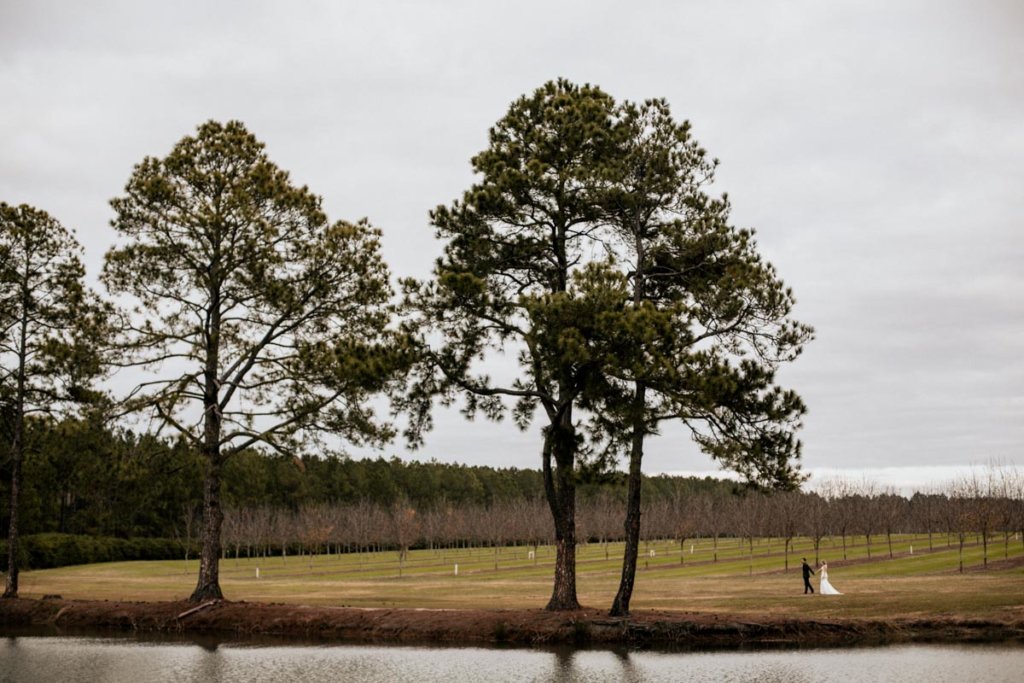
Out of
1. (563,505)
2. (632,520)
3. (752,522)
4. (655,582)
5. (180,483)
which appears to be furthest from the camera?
(180,483)


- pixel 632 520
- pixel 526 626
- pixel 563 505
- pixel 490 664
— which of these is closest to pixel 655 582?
pixel 563 505

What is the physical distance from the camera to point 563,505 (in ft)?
103

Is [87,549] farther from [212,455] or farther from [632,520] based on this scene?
[632,520]

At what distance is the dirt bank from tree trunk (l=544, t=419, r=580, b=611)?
756 millimetres

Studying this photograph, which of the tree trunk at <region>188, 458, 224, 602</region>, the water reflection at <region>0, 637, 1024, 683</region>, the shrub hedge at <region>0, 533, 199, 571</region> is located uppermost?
the tree trunk at <region>188, 458, 224, 602</region>

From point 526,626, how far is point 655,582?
1104 inches

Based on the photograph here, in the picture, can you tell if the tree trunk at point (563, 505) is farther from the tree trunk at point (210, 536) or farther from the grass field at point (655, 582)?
the tree trunk at point (210, 536)

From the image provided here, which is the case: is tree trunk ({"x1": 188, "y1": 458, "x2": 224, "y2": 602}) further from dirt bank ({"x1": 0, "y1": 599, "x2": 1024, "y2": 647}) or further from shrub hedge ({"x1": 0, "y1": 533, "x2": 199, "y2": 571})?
shrub hedge ({"x1": 0, "y1": 533, "x2": 199, "y2": 571})

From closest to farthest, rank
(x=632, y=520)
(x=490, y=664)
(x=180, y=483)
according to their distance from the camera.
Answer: (x=490, y=664), (x=632, y=520), (x=180, y=483)

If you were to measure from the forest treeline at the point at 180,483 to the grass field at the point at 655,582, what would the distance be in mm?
5213

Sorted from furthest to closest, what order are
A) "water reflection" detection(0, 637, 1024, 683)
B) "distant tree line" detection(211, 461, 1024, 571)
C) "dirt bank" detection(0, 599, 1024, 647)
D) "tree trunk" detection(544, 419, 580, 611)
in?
"distant tree line" detection(211, 461, 1024, 571)
"tree trunk" detection(544, 419, 580, 611)
"dirt bank" detection(0, 599, 1024, 647)
"water reflection" detection(0, 637, 1024, 683)

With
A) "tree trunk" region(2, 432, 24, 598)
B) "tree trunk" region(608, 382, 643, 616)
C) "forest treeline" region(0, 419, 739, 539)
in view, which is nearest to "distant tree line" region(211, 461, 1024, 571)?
"forest treeline" region(0, 419, 739, 539)

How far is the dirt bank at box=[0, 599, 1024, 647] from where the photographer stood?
2894 centimetres

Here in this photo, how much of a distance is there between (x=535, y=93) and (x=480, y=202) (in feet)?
14.2
